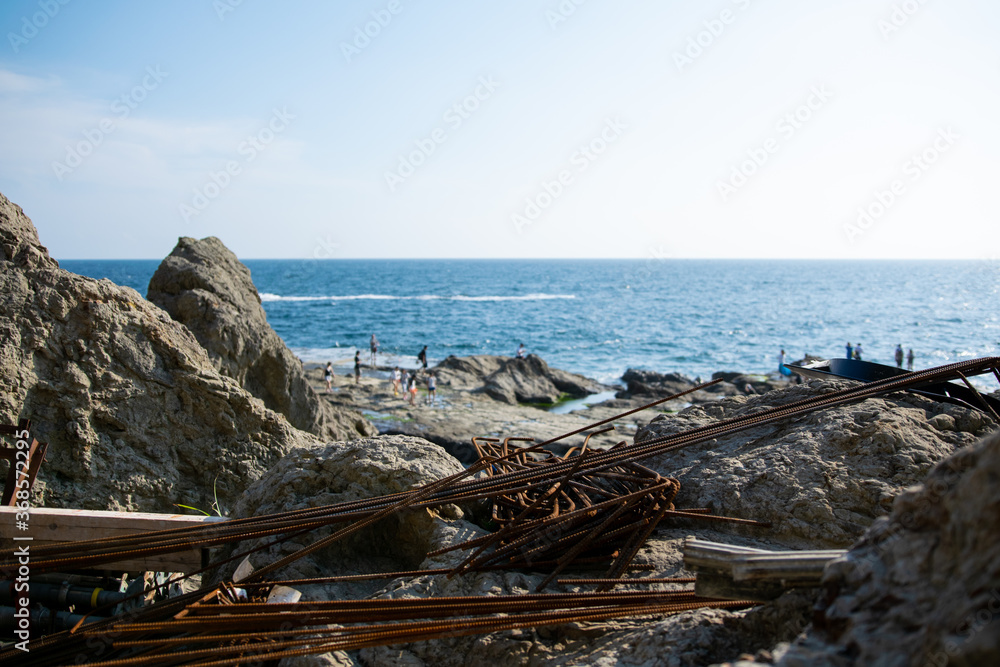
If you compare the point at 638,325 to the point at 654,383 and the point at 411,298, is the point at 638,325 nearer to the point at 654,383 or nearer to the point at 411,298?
the point at 654,383

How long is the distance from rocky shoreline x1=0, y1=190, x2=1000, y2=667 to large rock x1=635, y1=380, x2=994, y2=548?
0.01 m

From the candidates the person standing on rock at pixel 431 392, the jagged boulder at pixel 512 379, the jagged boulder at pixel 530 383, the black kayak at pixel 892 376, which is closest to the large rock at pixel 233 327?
the black kayak at pixel 892 376

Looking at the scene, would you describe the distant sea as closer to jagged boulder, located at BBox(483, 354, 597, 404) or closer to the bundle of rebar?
jagged boulder, located at BBox(483, 354, 597, 404)

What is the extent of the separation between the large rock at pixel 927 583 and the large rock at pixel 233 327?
8687mm

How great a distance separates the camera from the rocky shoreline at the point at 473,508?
1.80m

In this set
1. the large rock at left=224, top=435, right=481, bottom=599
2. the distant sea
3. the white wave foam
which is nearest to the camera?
the large rock at left=224, top=435, right=481, bottom=599

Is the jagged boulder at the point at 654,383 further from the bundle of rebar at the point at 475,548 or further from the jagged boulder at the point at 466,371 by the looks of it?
the bundle of rebar at the point at 475,548

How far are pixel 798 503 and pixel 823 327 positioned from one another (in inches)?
2358

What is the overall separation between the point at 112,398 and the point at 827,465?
6.36 m

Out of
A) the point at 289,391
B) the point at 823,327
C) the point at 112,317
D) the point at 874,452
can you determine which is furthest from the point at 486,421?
the point at 823,327

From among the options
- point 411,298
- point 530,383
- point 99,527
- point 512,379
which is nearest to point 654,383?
Answer: point 530,383

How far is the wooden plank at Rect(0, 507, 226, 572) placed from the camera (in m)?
3.98

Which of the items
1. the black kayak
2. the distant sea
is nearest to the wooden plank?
the black kayak

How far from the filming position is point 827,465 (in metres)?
3.96
